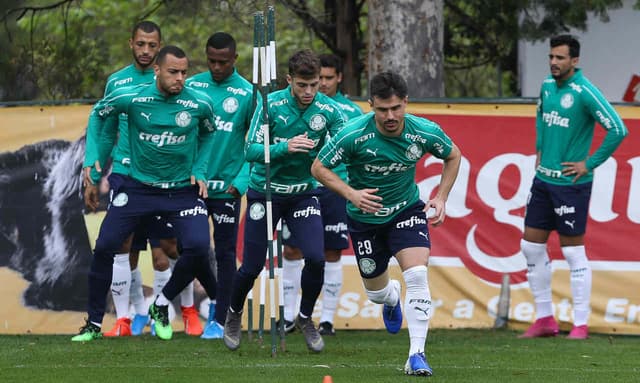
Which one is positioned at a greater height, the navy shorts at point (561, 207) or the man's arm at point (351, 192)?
the man's arm at point (351, 192)

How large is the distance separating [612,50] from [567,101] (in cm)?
478

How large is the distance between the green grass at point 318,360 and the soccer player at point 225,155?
1.99 feet

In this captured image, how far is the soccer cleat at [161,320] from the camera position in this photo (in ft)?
33.0

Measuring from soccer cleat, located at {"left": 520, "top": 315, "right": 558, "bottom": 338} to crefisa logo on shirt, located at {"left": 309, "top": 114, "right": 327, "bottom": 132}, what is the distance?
3.08 meters

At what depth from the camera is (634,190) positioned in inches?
453

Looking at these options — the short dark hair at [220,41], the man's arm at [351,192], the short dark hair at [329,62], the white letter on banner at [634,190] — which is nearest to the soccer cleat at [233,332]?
the man's arm at [351,192]

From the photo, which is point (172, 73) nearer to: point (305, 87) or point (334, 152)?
point (305, 87)

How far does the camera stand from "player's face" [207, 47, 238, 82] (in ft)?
32.9

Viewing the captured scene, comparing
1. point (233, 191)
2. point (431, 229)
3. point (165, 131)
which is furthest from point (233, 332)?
point (431, 229)

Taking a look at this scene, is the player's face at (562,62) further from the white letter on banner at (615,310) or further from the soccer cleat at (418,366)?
the soccer cleat at (418,366)

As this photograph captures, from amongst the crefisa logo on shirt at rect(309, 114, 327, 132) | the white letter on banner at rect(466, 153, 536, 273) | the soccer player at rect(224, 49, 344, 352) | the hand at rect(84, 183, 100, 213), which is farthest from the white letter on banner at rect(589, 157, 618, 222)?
the hand at rect(84, 183, 100, 213)

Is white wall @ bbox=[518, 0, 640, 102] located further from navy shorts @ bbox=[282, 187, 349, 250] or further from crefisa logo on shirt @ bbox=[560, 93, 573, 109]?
navy shorts @ bbox=[282, 187, 349, 250]

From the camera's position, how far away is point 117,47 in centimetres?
3078

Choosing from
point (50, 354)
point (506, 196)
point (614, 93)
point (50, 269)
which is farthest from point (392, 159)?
point (614, 93)
